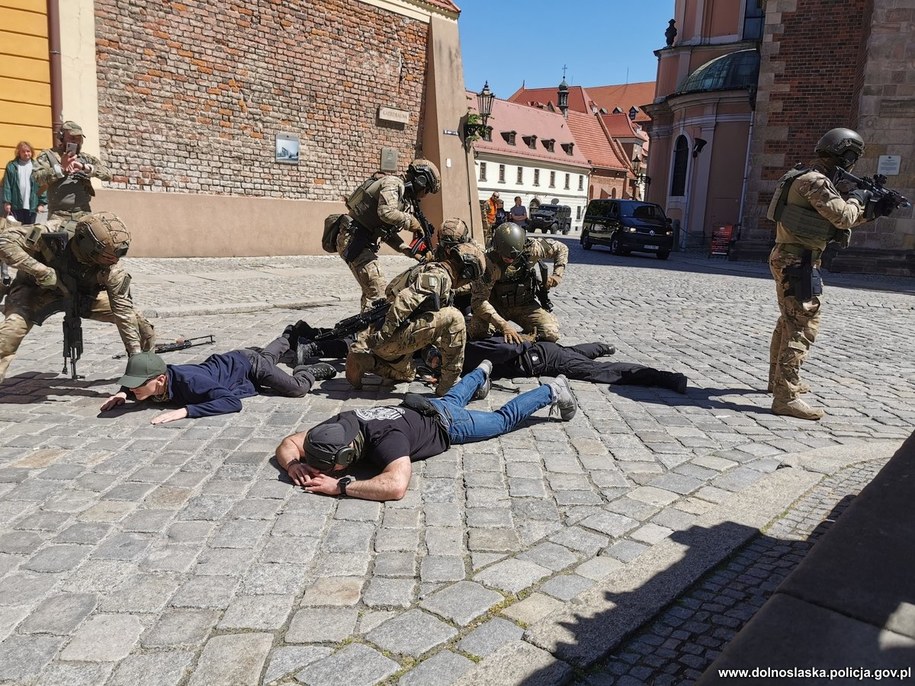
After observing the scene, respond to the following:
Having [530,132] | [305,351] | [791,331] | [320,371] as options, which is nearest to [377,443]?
[320,371]

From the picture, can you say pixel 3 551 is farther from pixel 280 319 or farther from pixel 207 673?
pixel 280 319

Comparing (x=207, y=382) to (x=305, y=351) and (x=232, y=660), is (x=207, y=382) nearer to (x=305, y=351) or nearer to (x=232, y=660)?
(x=305, y=351)

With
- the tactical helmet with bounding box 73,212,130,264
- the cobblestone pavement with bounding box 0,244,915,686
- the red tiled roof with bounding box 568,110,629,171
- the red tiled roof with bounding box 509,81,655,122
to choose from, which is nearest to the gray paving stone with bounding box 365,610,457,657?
the cobblestone pavement with bounding box 0,244,915,686

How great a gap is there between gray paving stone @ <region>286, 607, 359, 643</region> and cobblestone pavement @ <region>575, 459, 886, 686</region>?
90 cm

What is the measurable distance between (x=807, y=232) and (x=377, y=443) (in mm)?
3923

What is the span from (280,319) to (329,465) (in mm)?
5619

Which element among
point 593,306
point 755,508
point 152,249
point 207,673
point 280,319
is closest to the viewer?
point 207,673

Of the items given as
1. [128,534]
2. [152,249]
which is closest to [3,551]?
[128,534]

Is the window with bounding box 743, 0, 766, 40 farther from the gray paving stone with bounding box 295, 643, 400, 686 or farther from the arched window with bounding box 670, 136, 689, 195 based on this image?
the gray paving stone with bounding box 295, 643, 400, 686

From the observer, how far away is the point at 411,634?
8.91 feet

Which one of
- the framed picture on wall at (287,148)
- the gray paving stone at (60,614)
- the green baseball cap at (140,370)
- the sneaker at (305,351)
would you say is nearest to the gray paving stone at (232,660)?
the gray paving stone at (60,614)

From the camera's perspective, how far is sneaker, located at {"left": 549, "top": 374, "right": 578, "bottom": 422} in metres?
5.24

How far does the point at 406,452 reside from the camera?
4090 millimetres

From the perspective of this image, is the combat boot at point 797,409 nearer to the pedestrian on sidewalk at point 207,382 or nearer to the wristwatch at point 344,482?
the wristwatch at point 344,482
